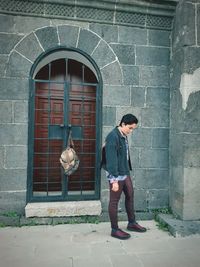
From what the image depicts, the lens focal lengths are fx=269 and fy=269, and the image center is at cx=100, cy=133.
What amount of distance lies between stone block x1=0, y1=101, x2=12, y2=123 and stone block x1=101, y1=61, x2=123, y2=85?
5.61 ft

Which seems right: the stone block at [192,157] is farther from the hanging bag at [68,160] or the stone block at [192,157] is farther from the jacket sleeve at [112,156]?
the hanging bag at [68,160]

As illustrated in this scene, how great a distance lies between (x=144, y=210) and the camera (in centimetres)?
488

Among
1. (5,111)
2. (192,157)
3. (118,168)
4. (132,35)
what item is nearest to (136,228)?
(118,168)

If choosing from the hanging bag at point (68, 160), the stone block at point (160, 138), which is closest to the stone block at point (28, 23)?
the hanging bag at point (68, 160)

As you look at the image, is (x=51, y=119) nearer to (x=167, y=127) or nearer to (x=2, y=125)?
(x=2, y=125)

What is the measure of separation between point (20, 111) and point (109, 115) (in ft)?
5.07

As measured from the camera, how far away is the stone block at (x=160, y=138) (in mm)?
4949

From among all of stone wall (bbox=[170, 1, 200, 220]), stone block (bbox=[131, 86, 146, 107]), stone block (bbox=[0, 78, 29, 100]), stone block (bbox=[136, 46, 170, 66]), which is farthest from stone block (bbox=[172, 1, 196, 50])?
stone block (bbox=[0, 78, 29, 100])

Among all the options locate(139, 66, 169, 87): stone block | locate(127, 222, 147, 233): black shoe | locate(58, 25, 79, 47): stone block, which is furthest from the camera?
locate(139, 66, 169, 87): stone block

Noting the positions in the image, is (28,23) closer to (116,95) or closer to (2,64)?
(2,64)

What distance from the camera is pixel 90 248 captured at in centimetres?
353

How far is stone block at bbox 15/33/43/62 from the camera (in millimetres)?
4602

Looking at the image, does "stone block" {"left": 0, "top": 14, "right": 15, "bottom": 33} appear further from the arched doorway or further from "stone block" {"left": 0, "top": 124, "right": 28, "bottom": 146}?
"stone block" {"left": 0, "top": 124, "right": 28, "bottom": 146}

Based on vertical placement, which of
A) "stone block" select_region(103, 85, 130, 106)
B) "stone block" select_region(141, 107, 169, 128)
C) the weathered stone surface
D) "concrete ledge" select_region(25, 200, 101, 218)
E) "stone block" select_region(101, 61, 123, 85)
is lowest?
"concrete ledge" select_region(25, 200, 101, 218)
